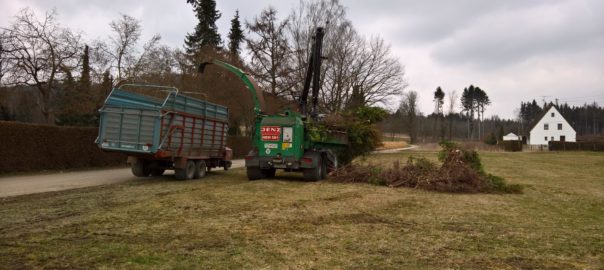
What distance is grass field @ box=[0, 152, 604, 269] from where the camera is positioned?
5.05m

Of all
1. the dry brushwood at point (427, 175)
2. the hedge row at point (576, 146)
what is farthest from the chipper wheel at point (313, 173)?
the hedge row at point (576, 146)

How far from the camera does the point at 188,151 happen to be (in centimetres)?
1434

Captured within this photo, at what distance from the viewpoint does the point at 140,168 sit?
15102mm

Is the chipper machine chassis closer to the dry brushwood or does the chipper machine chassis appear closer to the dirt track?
the dry brushwood

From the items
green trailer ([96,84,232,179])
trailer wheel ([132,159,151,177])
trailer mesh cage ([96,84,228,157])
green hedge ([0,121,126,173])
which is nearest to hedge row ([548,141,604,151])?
green hedge ([0,121,126,173])

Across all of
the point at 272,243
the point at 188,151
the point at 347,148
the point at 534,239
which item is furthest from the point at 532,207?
the point at 188,151

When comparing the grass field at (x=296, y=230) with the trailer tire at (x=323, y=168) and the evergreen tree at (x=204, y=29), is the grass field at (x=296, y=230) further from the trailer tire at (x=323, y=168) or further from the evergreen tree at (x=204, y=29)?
the evergreen tree at (x=204, y=29)

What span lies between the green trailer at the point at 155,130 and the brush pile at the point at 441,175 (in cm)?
468

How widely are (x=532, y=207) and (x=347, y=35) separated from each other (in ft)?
95.9

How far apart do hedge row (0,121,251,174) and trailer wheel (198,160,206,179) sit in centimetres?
706

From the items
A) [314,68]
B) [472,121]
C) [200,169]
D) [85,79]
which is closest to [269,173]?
[200,169]

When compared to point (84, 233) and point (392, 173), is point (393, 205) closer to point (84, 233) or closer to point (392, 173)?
point (392, 173)

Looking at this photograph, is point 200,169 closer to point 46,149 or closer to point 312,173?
point 312,173

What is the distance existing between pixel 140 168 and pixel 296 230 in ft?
32.6
